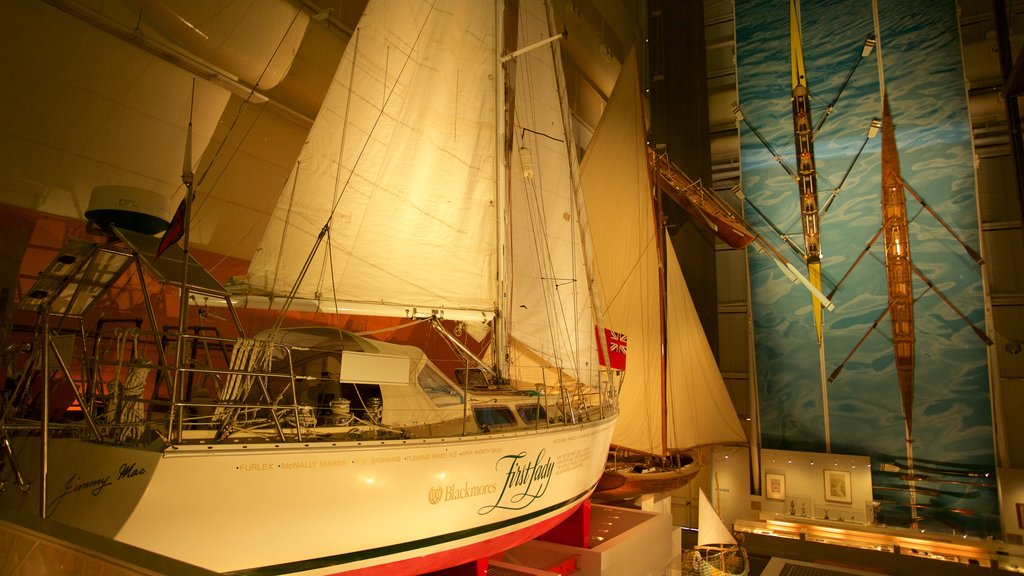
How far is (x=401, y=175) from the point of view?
5.38 meters

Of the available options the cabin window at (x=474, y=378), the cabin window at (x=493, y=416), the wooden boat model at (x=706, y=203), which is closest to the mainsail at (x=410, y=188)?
the cabin window at (x=493, y=416)

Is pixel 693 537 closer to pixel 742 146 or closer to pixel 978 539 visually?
pixel 978 539

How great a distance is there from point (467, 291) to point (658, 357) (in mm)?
4854

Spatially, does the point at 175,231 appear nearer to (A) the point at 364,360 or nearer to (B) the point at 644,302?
(A) the point at 364,360

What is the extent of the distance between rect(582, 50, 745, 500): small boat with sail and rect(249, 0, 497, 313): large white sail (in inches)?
156

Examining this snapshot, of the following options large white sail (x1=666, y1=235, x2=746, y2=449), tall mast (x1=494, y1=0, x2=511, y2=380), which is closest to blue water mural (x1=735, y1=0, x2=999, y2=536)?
large white sail (x1=666, y1=235, x2=746, y2=449)

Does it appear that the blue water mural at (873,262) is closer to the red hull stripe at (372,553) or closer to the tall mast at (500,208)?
the tall mast at (500,208)

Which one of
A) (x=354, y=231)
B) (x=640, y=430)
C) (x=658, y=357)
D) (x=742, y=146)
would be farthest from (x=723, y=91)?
(x=354, y=231)

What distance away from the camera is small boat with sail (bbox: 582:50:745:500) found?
30.7ft

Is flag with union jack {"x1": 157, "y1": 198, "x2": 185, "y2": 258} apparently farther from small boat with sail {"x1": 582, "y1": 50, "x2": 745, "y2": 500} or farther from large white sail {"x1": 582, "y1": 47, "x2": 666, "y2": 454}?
large white sail {"x1": 582, "y1": 47, "x2": 666, "y2": 454}

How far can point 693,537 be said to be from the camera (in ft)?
33.3

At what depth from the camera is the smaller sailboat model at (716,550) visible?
24.9 ft

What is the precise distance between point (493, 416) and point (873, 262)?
8.02 m

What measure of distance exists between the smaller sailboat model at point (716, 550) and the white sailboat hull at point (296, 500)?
15.0ft
